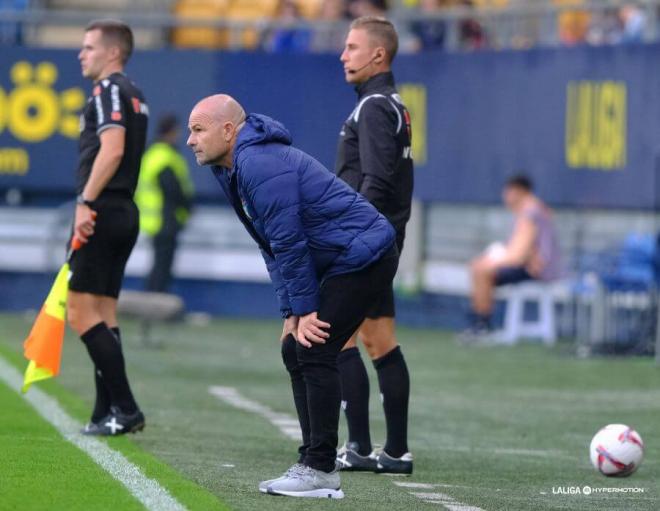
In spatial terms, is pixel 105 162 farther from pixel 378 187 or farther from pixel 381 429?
pixel 381 429

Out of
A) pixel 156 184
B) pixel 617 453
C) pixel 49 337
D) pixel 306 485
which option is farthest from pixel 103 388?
pixel 156 184

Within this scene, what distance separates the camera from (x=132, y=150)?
8570 mm

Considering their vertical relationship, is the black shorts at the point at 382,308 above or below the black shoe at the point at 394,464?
above

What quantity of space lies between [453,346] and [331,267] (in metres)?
10.4

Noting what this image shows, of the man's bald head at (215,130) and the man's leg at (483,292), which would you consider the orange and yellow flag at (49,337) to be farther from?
the man's leg at (483,292)

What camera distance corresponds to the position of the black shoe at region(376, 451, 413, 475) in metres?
7.66

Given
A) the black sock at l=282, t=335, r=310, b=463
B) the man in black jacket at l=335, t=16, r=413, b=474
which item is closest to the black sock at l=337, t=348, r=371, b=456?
the man in black jacket at l=335, t=16, r=413, b=474

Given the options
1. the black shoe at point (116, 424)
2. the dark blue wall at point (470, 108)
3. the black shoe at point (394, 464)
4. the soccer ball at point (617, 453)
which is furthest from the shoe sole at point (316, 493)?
the dark blue wall at point (470, 108)

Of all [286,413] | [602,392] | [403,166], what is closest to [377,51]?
[403,166]

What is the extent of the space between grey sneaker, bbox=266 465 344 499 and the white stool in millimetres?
10918

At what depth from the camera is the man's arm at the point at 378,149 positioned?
762cm

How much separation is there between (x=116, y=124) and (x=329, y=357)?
245 centimetres

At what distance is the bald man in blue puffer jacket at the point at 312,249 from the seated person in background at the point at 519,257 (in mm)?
10635

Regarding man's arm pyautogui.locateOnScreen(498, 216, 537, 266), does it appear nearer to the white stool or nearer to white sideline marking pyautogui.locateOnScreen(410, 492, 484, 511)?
the white stool
